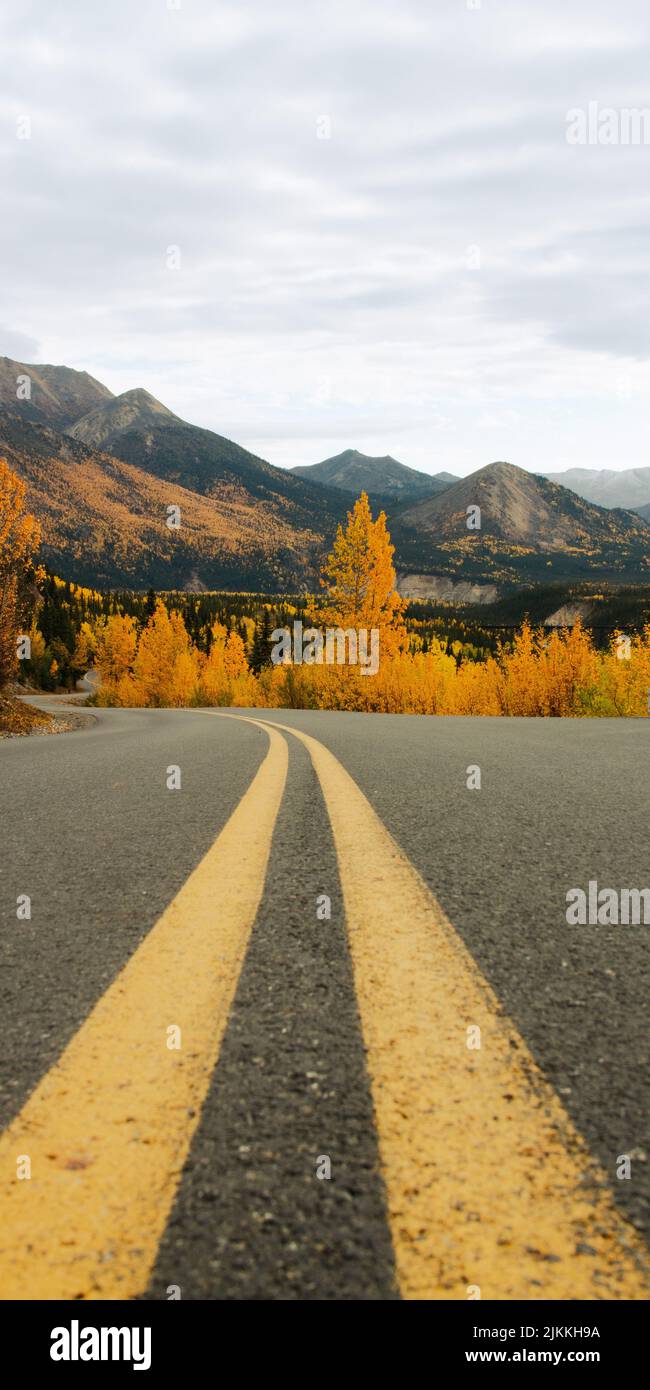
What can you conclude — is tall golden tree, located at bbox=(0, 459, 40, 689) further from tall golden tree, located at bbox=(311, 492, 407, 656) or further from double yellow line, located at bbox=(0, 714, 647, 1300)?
double yellow line, located at bbox=(0, 714, 647, 1300)

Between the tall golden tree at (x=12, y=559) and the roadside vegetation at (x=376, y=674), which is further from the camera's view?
Result: the tall golden tree at (x=12, y=559)

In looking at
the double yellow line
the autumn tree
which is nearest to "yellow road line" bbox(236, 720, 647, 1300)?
the double yellow line

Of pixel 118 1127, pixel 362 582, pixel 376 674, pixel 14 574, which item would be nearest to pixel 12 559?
pixel 14 574

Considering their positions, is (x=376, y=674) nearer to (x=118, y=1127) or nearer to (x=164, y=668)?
(x=118, y=1127)

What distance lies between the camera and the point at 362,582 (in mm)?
28781

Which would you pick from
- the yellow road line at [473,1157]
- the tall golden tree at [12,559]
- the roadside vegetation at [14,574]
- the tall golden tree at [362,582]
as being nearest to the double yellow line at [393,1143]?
the yellow road line at [473,1157]

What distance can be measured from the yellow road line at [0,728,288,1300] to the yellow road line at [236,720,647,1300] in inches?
13.1

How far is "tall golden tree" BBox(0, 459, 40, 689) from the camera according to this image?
19.5 metres

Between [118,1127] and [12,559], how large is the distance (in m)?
20.6

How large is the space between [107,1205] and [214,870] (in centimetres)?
187

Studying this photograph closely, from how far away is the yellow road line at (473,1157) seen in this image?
90 cm

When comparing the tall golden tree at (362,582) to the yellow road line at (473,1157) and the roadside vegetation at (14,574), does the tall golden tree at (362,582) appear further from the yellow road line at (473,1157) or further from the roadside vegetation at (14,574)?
the yellow road line at (473,1157)

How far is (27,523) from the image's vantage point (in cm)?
1941
